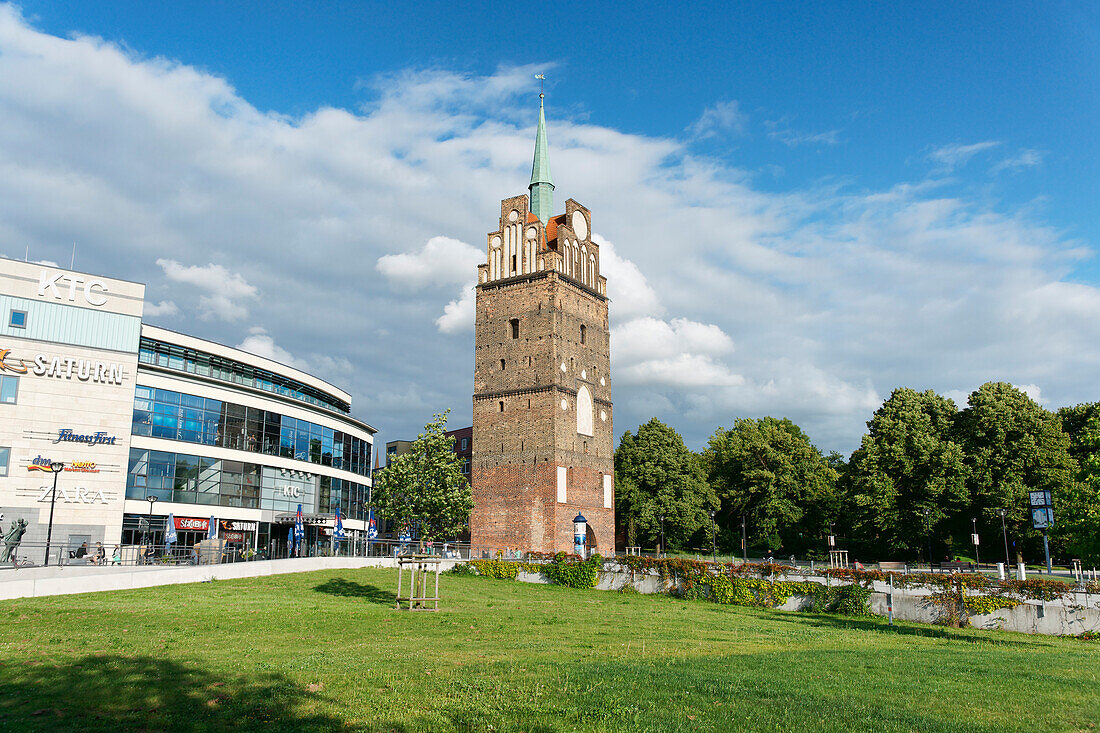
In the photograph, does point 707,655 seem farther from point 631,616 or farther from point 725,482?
point 725,482

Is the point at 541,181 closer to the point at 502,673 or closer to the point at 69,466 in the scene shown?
the point at 69,466

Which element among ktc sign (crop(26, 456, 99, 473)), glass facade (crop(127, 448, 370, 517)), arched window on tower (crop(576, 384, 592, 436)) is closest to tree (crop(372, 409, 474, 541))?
glass facade (crop(127, 448, 370, 517))

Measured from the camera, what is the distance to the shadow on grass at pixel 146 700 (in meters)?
8.32

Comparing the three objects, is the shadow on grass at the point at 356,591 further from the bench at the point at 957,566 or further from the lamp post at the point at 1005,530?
the lamp post at the point at 1005,530

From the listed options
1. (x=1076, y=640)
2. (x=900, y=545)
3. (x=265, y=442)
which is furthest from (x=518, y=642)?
(x=900, y=545)

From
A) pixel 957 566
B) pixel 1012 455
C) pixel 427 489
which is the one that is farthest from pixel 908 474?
pixel 427 489

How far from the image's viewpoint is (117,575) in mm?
24703

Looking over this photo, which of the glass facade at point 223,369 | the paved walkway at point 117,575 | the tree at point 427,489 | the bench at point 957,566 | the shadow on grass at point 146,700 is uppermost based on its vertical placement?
the glass facade at point 223,369

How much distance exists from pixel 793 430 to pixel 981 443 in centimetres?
2502

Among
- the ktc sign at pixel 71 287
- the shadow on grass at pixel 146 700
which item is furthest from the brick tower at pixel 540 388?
the shadow on grass at pixel 146 700

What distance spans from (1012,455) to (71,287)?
57.9 meters

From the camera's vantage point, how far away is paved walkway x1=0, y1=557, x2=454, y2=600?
2234 centimetres

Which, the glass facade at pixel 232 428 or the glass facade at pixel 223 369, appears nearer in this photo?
the glass facade at pixel 232 428

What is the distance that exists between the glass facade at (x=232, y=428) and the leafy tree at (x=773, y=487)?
3434 cm
